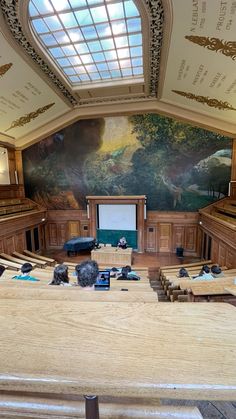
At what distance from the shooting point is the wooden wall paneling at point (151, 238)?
1139 cm

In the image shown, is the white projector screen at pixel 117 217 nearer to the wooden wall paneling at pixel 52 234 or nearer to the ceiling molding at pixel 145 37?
the wooden wall paneling at pixel 52 234

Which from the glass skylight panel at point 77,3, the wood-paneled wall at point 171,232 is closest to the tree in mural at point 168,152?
the wood-paneled wall at point 171,232

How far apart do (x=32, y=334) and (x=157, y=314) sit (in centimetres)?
39

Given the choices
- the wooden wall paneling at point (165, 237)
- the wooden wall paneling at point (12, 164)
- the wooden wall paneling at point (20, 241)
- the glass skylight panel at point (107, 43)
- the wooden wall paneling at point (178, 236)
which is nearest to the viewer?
the glass skylight panel at point (107, 43)

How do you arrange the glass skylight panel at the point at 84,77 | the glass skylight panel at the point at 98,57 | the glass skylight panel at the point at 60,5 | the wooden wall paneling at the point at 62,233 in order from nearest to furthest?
the glass skylight panel at the point at 60,5 → the glass skylight panel at the point at 98,57 → the glass skylight panel at the point at 84,77 → the wooden wall paneling at the point at 62,233

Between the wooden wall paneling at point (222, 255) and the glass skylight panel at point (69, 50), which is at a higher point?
the glass skylight panel at point (69, 50)

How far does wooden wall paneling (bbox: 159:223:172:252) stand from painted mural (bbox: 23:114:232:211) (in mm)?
1003

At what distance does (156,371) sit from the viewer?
0.50m

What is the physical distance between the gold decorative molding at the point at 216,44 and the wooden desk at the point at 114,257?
7.61 meters

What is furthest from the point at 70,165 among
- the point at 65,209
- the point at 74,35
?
the point at 74,35

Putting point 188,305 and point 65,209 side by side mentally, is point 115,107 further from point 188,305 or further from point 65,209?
point 188,305

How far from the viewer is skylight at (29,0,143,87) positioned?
555 centimetres

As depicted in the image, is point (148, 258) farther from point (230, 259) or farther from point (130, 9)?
point (130, 9)

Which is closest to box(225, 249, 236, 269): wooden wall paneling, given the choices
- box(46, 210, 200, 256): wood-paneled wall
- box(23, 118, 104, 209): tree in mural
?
box(46, 210, 200, 256): wood-paneled wall
